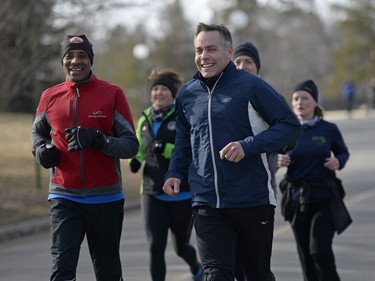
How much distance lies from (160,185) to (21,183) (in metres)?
9.88

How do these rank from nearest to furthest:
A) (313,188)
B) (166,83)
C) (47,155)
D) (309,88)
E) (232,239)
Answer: (232,239) → (47,155) → (313,188) → (309,88) → (166,83)

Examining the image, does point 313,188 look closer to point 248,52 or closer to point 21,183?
point 248,52

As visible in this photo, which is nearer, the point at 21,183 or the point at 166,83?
the point at 166,83

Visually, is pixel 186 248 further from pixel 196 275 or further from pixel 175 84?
pixel 175 84

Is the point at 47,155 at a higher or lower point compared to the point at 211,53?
lower

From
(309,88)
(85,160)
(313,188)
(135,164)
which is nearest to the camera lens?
(85,160)

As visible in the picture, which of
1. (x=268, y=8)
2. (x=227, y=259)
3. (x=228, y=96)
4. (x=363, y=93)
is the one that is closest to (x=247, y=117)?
(x=228, y=96)

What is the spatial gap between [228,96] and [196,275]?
3.16m

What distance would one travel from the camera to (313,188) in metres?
6.85

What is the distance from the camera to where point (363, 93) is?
5566 centimetres

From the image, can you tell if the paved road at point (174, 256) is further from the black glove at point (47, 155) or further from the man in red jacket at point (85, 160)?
the black glove at point (47, 155)

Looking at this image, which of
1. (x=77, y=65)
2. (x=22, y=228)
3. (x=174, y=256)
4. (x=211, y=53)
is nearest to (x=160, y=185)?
(x=77, y=65)

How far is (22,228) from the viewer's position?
11992mm

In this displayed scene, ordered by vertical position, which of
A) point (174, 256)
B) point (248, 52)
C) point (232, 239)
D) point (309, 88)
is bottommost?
point (174, 256)
